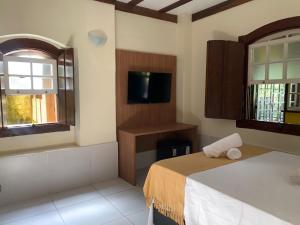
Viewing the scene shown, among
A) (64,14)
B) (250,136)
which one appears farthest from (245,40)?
(64,14)

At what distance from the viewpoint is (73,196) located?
288cm

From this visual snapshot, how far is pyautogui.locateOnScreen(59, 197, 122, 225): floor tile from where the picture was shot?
2.33 m

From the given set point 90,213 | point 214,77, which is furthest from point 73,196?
point 214,77

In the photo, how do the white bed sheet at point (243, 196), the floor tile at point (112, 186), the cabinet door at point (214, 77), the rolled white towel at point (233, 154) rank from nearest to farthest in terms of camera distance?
the white bed sheet at point (243, 196)
the rolled white towel at point (233, 154)
the floor tile at point (112, 186)
the cabinet door at point (214, 77)

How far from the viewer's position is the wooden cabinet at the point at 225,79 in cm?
328

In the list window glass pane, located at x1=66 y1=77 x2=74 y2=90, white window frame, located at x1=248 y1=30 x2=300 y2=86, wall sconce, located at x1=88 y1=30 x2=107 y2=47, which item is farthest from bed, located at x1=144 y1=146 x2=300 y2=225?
wall sconce, located at x1=88 y1=30 x2=107 y2=47

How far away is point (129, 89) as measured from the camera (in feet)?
11.6

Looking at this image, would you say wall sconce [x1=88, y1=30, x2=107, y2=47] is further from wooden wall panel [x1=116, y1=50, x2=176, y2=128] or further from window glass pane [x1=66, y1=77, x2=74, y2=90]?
window glass pane [x1=66, y1=77, x2=74, y2=90]

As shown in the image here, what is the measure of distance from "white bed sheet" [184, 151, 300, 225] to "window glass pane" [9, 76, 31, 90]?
2.44 metres

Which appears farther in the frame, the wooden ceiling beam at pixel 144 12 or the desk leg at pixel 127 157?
the wooden ceiling beam at pixel 144 12

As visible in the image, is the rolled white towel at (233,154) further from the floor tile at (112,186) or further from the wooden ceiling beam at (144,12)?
the wooden ceiling beam at (144,12)

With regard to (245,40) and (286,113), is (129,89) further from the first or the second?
(286,113)

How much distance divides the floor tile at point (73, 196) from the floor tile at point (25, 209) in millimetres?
87

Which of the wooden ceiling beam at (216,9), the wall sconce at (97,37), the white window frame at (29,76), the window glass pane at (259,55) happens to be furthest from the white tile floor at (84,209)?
the wooden ceiling beam at (216,9)
